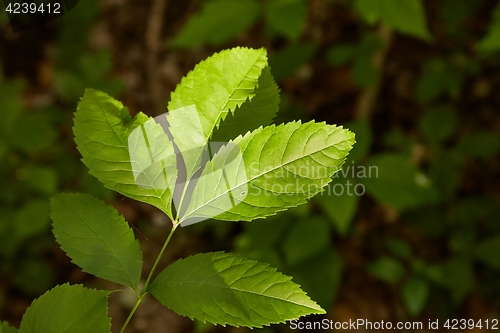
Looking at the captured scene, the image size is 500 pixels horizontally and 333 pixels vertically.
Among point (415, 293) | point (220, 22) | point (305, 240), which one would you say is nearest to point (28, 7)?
point (220, 22)

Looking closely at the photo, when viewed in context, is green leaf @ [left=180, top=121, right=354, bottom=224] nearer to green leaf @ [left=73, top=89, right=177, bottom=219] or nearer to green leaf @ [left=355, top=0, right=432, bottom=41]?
green leaf @ [left=73, top=89, right=177, bottom=219]

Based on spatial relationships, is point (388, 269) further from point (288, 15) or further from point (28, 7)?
point (28, 7)

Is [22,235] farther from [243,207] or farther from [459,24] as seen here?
[459,24]

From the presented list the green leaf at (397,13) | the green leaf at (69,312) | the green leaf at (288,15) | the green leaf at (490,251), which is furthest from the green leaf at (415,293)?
the green leaf at (69,312)

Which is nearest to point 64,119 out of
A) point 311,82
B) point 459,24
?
point 311,82

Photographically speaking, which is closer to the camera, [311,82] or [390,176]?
[390,176]

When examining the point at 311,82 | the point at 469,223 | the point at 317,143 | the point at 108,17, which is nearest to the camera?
the point at 317,143
